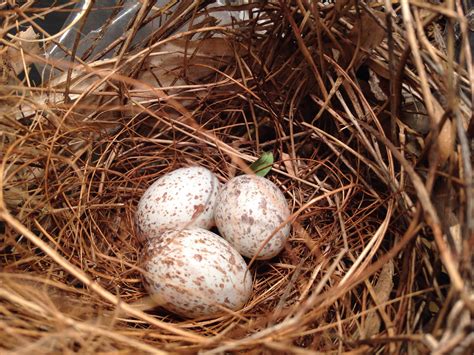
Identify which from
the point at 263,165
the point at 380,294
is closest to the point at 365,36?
the point at 263,165

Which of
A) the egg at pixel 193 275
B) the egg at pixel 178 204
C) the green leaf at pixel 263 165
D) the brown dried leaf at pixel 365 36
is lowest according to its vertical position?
the egg at pixel 193 275

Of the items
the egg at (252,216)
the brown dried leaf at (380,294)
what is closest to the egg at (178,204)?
the egg at (252,216)

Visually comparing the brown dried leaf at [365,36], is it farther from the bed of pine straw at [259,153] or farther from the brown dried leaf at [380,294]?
the brown dried leaf at [380,294]

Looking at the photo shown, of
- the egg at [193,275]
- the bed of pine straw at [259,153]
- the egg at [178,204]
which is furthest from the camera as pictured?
the egg at [178,204]

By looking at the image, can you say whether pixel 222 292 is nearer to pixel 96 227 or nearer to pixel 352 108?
pixel 96 227

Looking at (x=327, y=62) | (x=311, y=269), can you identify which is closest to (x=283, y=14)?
(x=327, y=62)

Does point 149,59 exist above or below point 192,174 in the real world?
above
